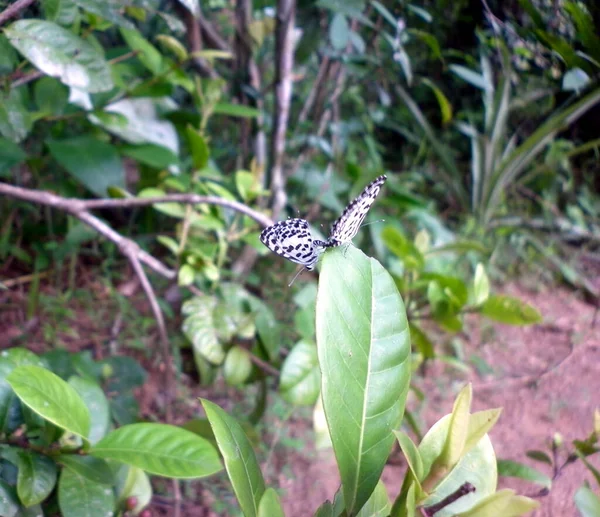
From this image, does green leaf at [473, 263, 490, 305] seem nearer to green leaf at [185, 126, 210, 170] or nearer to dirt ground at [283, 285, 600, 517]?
dirt ground at [283, 285, 600, 517]

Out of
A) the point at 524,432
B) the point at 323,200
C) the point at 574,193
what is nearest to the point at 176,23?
the point at 323,200

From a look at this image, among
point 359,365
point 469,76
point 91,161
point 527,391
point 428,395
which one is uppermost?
point 469,76

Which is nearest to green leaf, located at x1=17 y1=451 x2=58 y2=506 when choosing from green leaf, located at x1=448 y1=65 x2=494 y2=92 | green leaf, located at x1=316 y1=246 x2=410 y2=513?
green leaf, located at x1=316 y1=246 x2=410 y2=513

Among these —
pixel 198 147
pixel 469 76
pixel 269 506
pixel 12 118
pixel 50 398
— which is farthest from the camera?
pixel 469 76

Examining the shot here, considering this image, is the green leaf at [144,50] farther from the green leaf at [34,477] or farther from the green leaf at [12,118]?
the green leaf at [34,477]

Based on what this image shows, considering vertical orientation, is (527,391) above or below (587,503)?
below

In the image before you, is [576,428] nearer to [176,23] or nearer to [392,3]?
[392,3]

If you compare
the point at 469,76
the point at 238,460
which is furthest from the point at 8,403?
the point at 469,76

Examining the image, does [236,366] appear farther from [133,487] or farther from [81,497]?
[81,497]
